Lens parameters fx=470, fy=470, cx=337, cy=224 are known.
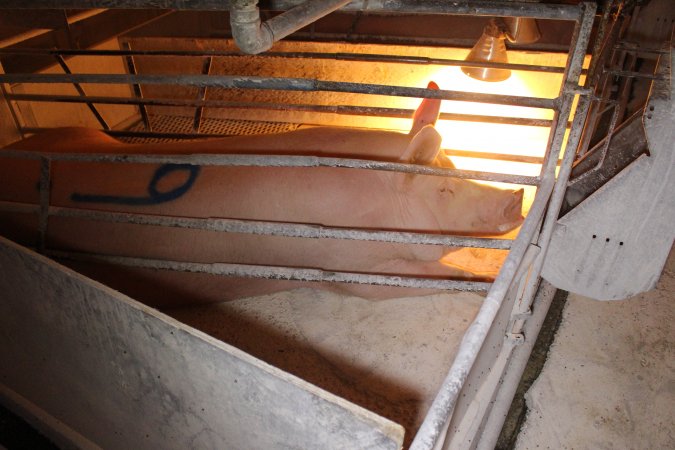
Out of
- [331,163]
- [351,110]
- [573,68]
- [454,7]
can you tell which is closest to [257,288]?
[331,163]

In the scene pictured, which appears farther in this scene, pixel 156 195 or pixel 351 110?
pixel 351 110

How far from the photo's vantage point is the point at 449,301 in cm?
267

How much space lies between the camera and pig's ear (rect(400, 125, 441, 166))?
2.32 m

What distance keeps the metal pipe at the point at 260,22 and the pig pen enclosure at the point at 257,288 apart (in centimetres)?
30

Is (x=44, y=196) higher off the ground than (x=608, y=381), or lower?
higher

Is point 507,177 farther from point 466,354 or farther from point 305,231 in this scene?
point 466,354

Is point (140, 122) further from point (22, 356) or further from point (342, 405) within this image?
point (342, 405)

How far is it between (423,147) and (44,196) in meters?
1.83

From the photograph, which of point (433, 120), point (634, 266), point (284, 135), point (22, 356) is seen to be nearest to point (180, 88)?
point (284, 135)

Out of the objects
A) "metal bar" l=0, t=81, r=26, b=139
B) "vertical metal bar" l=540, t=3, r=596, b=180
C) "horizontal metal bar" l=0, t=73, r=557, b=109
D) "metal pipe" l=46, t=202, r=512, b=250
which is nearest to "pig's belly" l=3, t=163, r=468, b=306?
"metal pipe" l=46, t=202, r=512, b=250

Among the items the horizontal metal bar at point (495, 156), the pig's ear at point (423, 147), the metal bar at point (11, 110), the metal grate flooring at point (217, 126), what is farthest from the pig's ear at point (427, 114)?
the metal bar at point (11, 110)

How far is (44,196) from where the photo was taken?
2193mm

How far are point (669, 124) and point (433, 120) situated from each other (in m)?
1.24

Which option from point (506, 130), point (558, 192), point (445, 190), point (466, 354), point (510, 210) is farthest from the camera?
point (506, 130)
